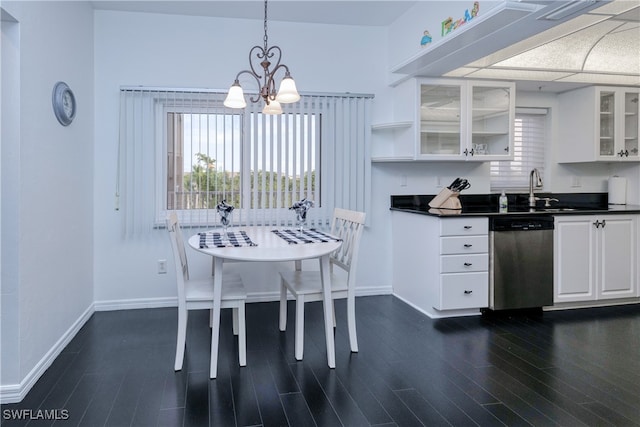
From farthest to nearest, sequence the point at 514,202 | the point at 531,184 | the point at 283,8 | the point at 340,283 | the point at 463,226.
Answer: the point at 514,202
the point at 531,184
the point at 283,8
the point at 463,226
the point at 340,283

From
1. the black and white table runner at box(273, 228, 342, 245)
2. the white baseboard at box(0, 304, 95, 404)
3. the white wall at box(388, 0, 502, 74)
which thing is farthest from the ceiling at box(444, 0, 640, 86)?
the white baseboard at box(0, 304, 95, 404)

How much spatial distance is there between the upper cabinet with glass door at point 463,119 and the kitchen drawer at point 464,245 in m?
0.79

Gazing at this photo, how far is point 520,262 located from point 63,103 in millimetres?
3503

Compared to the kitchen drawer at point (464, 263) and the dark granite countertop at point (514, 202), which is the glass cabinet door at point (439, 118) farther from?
the kitchen drawer at point (464, 263)

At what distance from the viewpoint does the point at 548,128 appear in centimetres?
458

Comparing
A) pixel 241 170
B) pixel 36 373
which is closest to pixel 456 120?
pixel 241 170

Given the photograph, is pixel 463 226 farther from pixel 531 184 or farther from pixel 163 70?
pixel 163 70

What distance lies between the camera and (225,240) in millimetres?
2850

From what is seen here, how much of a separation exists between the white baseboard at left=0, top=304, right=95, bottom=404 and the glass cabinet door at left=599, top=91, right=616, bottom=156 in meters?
4.74

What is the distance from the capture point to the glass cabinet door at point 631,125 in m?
4.27

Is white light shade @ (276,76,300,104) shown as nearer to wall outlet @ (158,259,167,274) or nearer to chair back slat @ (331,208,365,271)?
chair back slat @ (331,208,365,271)

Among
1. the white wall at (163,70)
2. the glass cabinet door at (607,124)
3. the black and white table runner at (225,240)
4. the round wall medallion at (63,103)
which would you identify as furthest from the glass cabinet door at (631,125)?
the round wall medallion at (63,103)

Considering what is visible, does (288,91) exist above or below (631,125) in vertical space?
below

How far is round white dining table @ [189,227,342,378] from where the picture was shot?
2371 millimetres
